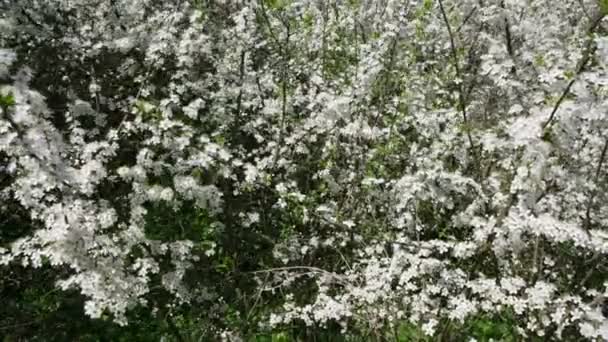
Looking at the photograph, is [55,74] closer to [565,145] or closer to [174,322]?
[174,322]

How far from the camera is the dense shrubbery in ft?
12.0

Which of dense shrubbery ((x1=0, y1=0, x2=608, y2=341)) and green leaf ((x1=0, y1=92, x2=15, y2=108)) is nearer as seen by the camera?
green leaf ((x1=0, y1=92, x2=15, y2=108))

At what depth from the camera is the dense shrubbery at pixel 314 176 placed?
3.65 metres

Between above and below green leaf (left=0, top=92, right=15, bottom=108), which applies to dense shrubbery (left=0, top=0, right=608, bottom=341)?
below

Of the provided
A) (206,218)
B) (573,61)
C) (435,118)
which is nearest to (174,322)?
(206,218)

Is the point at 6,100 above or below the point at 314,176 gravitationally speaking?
above

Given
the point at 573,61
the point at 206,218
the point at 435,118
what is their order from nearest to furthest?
the point at 573,61
the point at 435,118
the point at 206,218

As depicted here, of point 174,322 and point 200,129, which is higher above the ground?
point 200,129

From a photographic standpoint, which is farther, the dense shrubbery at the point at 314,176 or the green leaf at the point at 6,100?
the dense shrubbery at the point at 314,176

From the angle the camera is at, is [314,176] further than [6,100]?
Yes

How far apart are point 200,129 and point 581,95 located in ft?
10.4

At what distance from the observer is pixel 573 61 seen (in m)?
4.06

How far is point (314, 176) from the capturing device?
199 inches

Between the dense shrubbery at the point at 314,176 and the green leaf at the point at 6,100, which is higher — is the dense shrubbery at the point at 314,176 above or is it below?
below
